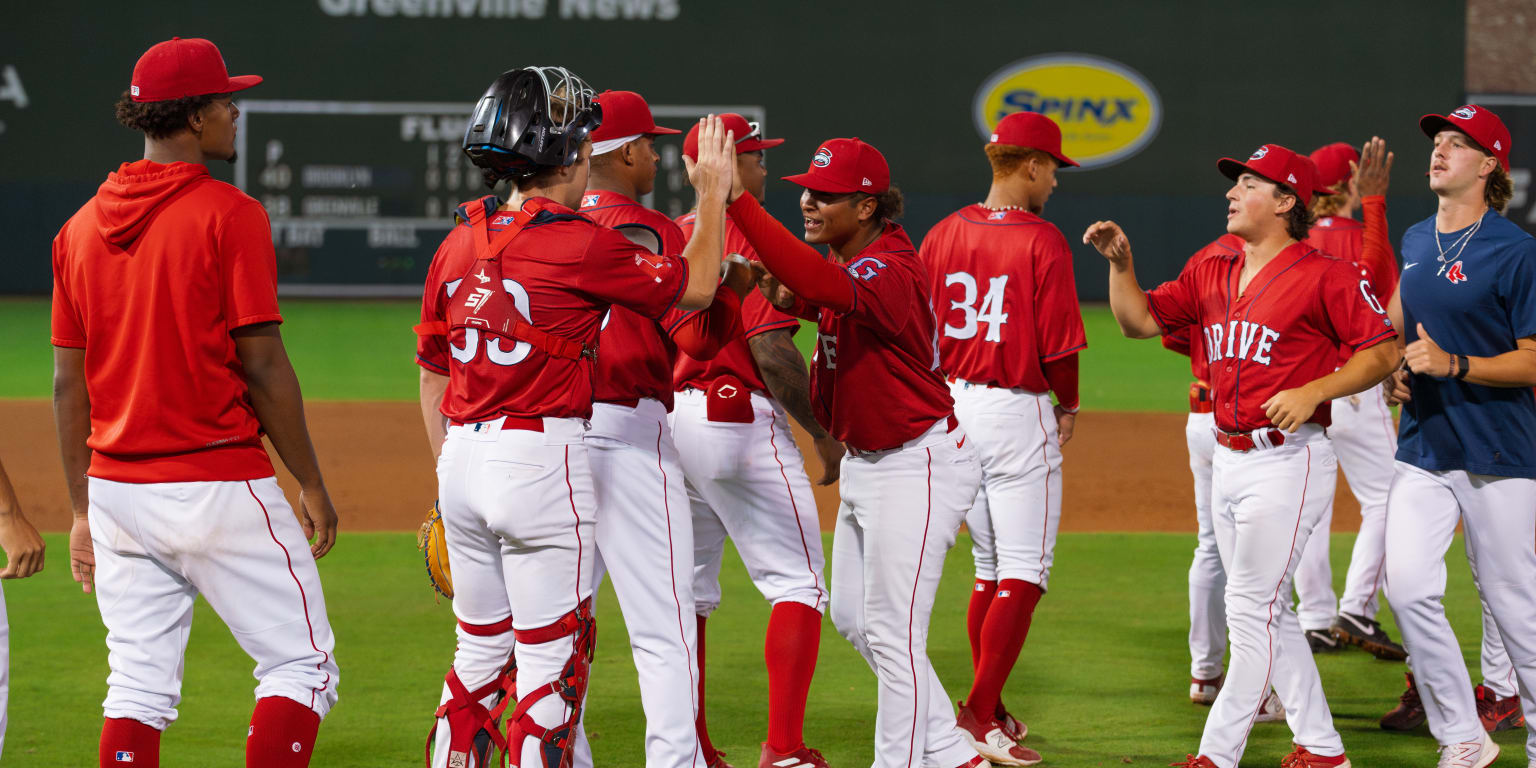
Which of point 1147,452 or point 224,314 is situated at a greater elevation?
point 224,314

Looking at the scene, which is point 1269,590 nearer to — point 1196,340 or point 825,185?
point 1196,340

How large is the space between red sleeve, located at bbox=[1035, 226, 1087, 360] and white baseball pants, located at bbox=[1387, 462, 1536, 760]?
127 centimetres

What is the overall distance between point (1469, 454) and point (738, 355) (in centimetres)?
233

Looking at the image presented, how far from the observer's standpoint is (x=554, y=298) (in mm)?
3340

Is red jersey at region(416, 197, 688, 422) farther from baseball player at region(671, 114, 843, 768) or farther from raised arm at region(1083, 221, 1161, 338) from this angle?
raised arm at region(1083, 221, 1161, 338)

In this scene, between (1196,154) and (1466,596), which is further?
(1196,154)

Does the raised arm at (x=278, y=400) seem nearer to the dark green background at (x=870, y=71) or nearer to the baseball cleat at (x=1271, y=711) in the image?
the baseball cleat at (x=1271, y=711)

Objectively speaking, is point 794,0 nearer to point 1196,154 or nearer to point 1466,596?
point 1196,154

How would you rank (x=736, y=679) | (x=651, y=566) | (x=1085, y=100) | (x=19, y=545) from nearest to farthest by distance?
(x=19, y=545) → (x=651, y=566) → (x=736, y=679) → (x=1085, y=100)

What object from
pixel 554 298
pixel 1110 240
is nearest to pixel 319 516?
pixel 554 298

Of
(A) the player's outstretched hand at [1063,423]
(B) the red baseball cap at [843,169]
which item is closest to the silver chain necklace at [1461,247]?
(A) the player's outstretched hand at [1063,423]

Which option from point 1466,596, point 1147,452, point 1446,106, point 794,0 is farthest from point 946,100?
point 1466,596

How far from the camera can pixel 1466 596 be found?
690 centimetres

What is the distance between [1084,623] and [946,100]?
620 inches
